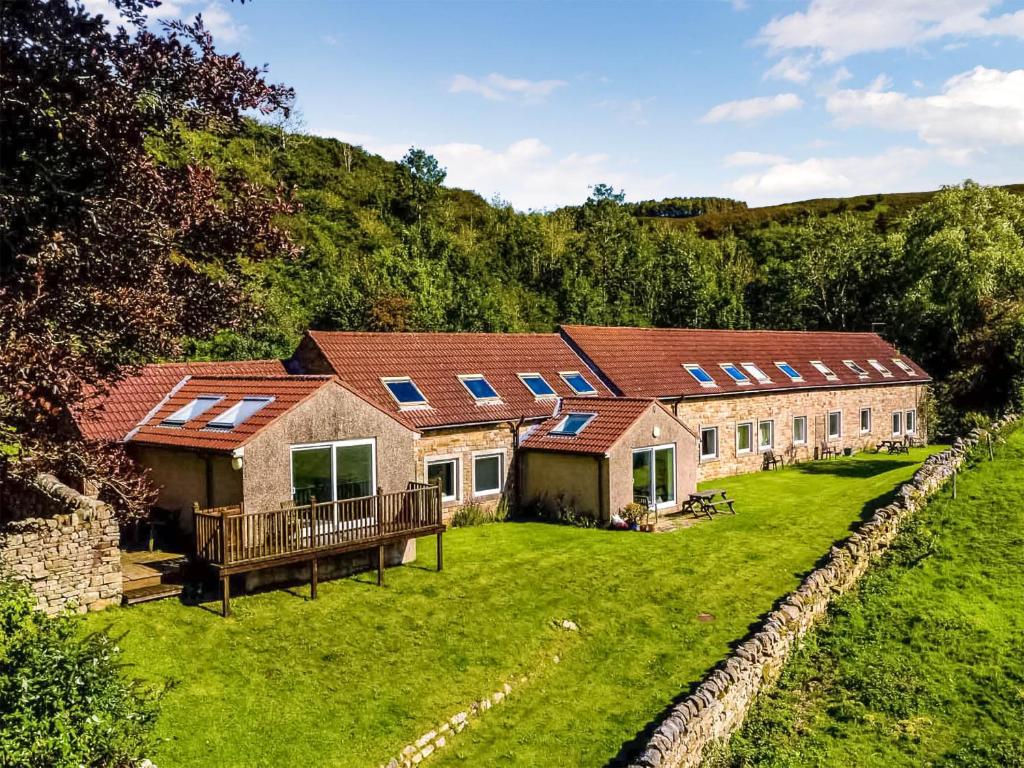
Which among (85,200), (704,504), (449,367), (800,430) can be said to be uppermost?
(85,200)

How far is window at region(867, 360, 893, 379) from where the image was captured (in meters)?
40.4

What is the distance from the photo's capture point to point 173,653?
12.7 metres

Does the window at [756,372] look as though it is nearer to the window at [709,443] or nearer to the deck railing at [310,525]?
the window at [709,443]

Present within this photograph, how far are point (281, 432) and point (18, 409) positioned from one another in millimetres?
7951

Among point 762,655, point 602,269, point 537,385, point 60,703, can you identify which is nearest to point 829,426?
point 537,385

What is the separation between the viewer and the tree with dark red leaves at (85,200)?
849 centimetres

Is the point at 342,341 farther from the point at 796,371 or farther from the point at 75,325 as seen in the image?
the point at 796,371

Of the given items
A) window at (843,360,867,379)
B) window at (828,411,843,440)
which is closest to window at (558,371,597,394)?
window at (828,411,843,440)

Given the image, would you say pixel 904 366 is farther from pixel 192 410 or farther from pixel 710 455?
pixel 192 410

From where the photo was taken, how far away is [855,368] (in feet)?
129

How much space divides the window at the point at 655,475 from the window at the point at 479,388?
5.01m

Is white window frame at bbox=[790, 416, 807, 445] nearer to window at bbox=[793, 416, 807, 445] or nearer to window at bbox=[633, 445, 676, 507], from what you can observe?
window at bbox=[793, 416, 807, 445]

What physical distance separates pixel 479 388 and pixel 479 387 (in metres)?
0.07

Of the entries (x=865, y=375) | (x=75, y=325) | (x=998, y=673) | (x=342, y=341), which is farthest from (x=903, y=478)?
(x=75, y=325)
